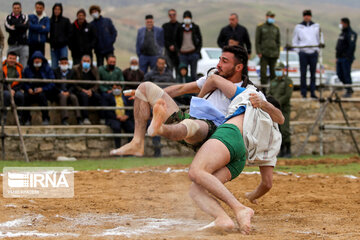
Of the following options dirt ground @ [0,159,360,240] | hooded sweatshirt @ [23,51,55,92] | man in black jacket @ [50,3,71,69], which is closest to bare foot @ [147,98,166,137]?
dirt ground @ [0,159,360,240]

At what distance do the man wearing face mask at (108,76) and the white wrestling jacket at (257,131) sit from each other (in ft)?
23.8

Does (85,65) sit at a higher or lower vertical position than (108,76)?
higher

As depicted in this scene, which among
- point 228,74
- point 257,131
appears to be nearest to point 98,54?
point 228,74

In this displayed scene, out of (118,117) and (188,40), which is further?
(188,40)

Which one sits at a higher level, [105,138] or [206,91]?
[206,91]

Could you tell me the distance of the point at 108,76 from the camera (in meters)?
13.2

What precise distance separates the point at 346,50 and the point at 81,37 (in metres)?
7.35

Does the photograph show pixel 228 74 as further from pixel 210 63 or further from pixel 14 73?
pixel 210 63

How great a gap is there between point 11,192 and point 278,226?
338 cm

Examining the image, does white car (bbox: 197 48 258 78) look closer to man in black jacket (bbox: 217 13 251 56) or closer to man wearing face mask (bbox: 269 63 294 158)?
man in black jacket (bbox: 217 13 251 56)

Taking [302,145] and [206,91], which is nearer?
[206,91]

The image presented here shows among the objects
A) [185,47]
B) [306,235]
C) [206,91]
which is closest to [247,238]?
[306,235]

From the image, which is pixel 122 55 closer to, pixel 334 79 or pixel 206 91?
pixel 334 79

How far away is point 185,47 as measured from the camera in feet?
46.8
